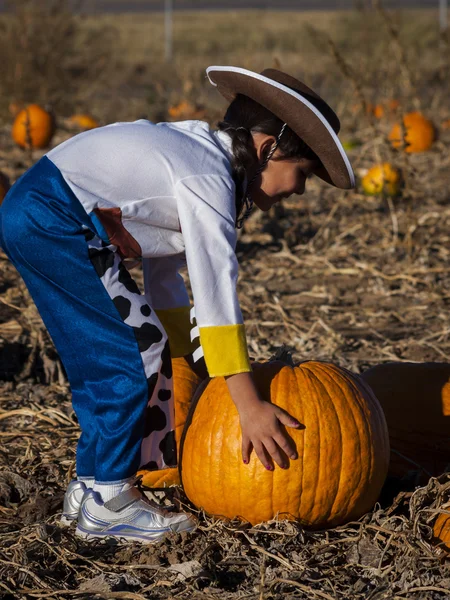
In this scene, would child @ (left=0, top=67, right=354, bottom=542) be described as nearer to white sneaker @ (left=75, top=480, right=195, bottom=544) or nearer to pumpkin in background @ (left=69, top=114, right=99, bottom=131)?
white sneaker @ (left=75, top=480, right=195, bottom=544)

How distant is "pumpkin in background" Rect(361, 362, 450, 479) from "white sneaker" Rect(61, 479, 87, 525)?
110 cm

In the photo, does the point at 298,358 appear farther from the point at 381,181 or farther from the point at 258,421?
the point at 381,181

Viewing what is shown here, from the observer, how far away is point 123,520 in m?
2.85

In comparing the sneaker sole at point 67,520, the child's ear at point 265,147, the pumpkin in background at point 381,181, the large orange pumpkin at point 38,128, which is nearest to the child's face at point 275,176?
the child's ear at point 265,147

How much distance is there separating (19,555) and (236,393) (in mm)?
793

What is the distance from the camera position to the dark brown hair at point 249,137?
2.86 m

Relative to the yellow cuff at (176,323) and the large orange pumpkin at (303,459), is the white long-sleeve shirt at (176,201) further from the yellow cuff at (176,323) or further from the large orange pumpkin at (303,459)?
the yellow cuff at (176,323)

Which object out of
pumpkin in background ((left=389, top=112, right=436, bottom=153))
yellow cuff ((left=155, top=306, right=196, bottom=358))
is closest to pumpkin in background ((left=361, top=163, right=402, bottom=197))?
pumpkin in background ((left=389, top=112, right=436, bottom=153))

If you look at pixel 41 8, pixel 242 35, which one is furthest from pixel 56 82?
pixel 242 35

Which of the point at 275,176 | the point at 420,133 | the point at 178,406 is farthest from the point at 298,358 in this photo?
the point at 420,133

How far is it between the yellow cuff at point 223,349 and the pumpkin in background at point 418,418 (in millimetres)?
881

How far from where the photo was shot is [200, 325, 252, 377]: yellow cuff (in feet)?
8.66

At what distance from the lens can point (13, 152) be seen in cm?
1007

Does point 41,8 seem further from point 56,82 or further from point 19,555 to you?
point 19,555
